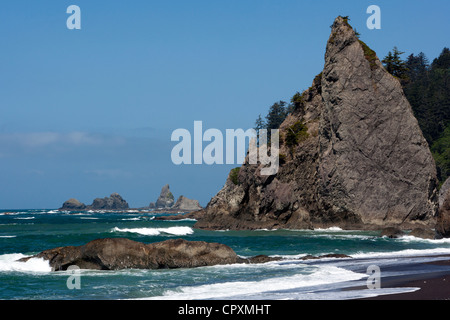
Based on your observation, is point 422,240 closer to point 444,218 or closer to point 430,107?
point 444,218

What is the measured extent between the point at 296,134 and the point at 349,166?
9.84 meters

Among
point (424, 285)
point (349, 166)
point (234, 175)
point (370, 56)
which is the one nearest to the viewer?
point (424, 285)

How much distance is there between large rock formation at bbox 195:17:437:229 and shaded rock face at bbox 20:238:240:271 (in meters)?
39.9

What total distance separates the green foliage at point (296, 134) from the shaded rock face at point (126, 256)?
46.3m

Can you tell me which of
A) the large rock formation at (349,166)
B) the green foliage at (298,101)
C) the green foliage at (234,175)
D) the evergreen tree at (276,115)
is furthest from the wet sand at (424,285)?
the evergreen tree at (276,115)

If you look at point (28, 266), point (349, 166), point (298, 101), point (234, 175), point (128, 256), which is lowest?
point (28, 266)

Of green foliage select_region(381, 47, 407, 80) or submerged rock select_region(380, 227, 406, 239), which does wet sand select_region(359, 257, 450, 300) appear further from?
green foliage select_region(381, 47, 407, 80)

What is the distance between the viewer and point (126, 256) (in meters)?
26.2

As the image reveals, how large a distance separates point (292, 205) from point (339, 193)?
6.23 metres

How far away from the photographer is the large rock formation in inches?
2547

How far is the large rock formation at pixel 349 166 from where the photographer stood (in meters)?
64.7

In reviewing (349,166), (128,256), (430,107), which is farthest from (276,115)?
(128,256)

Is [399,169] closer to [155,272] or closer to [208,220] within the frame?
[208,220]
